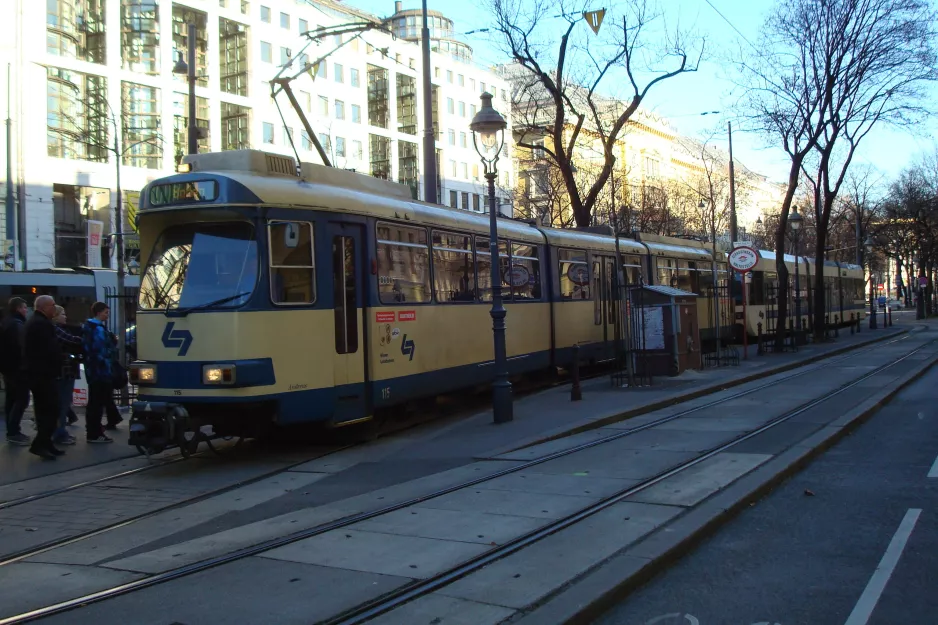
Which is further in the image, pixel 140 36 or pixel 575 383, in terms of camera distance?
pixel 140 36

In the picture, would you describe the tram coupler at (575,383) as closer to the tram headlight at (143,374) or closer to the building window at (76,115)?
the tram headlight at (143,374)

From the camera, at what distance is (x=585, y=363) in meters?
18.5

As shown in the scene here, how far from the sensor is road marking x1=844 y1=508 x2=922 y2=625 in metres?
4.59

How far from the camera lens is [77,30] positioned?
142 feet

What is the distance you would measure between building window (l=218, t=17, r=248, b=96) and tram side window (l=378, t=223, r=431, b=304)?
45.2 meters

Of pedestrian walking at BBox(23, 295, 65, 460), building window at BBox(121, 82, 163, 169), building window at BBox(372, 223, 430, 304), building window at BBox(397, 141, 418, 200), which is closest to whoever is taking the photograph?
pedestrian walking at BBox(23, 295, 65, 460)

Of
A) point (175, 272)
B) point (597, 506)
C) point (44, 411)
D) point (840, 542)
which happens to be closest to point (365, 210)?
point (175, 272)

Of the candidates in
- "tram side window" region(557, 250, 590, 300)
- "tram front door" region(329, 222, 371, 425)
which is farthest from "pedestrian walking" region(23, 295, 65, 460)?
"tram side window" region(557, 250, 590, 300)

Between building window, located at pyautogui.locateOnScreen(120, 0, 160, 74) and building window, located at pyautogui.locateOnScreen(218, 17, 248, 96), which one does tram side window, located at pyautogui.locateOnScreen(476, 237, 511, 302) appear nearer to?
building window, located at pyautogui.locateOnScreen(120, 0, 160, 74)

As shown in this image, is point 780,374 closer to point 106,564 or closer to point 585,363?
point 585,363

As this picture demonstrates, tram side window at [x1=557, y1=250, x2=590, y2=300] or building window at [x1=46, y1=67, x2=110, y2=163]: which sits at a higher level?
building window at [x1=46, y1=67, x2=110, y2=163]

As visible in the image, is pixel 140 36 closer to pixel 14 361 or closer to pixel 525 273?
pixel 525 273

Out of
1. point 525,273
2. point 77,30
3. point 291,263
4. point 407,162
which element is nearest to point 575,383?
point 525,273

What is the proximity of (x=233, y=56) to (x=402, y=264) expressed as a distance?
4754 cm
